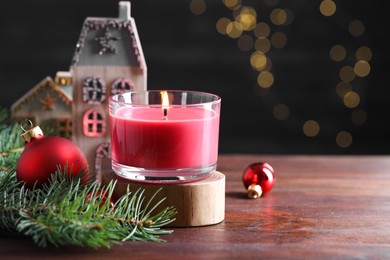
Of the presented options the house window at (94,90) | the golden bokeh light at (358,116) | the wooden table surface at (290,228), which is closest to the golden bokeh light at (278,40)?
the golden bokeh light at (358,116)

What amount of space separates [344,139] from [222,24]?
2.00 feet

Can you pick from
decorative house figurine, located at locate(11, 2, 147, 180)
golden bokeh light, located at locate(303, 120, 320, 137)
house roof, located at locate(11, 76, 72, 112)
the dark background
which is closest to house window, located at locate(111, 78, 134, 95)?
decorative house figurine, located at locate(11, 2, 147, 180)

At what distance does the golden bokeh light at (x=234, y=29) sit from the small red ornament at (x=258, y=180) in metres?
1.18

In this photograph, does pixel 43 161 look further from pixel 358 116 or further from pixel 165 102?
pixel 358 116

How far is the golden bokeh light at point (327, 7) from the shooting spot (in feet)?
7.39

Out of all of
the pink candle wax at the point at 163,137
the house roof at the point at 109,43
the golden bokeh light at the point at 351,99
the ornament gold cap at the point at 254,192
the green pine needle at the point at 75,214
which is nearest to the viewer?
the green pine needle at the point at 75,214

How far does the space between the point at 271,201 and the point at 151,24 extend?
1.30m

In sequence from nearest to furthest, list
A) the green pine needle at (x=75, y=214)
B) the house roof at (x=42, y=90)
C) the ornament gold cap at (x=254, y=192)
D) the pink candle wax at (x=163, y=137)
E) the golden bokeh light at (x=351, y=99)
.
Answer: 1. the green pine needle at (x=75, y=214)
2. the pink candle wax at (x=163, y=137)
3. the ornament gold cap at (x=254, y=192)
4. the house roof at (x=42, y=90)
5. the golden bokeh light at (x=351, y=99)

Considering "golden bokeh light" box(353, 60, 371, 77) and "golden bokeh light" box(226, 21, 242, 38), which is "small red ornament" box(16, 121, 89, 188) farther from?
"golden bokeh light" box(353, 60, 371, 77)

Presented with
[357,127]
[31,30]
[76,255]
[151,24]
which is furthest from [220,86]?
[76,255]

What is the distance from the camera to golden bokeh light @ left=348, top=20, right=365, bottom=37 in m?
2.29

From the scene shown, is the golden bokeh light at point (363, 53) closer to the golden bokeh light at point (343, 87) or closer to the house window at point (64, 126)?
the golden bokeh light at point (343, 87)

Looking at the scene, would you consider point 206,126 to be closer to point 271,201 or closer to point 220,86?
point 271,201

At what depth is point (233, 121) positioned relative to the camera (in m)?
2.35
